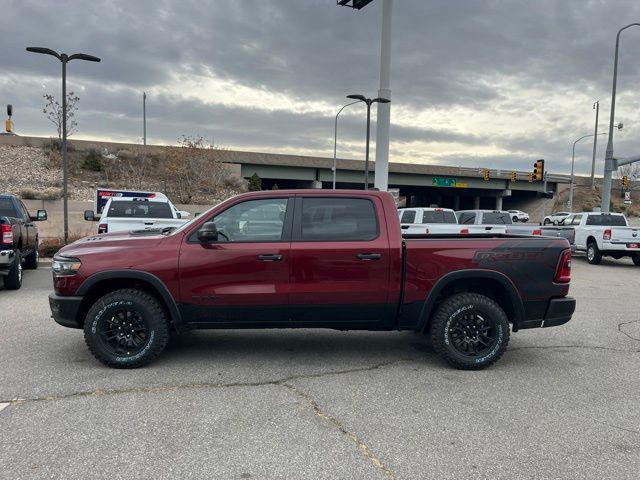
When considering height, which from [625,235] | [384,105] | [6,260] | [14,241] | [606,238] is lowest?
[6,260]

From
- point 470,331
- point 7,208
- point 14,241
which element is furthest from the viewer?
point 7,208

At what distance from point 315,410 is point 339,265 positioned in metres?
1.44

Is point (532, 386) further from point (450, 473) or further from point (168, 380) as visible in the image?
point (168, 380)

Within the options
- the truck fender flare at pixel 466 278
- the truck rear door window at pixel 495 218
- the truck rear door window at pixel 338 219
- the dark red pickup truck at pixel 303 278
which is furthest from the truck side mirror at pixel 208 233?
the truck rear door window at pixel 495 218

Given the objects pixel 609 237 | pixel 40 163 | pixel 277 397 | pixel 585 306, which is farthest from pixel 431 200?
pixel 277 397

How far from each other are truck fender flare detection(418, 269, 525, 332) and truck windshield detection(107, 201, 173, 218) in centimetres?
852

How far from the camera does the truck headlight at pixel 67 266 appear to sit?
16.0ft

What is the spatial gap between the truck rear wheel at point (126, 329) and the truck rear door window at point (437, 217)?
13561mm

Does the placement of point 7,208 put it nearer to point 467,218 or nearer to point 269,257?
point 269,257

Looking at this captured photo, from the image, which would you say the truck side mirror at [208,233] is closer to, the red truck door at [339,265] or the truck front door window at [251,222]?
the truck front door window at [251,222]

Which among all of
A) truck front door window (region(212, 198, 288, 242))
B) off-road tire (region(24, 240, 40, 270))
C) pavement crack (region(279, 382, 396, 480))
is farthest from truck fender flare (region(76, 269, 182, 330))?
off-road tire (region(24, 240, 40, 270))

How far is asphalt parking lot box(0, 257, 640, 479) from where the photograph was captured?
3.23 m

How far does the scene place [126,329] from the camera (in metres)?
4.98

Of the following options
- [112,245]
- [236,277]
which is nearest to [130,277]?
[112,245]
